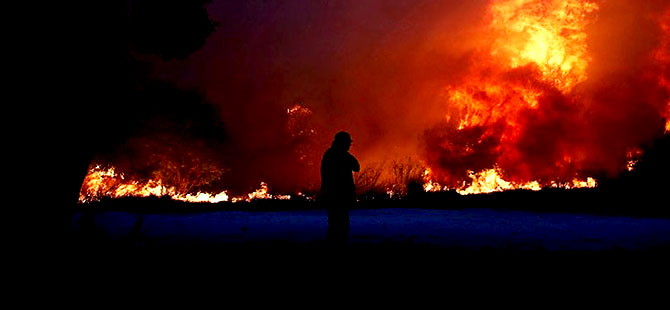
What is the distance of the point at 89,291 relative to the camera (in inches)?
126

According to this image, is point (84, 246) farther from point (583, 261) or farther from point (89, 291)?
point (583, 261)

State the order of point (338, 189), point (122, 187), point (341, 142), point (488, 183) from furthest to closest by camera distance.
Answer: point (122, 187) → point (488, 183) → point (341, 142) → point (338, 189)

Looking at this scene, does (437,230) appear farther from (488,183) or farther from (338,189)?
(488,183)

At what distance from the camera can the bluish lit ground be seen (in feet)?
23.8

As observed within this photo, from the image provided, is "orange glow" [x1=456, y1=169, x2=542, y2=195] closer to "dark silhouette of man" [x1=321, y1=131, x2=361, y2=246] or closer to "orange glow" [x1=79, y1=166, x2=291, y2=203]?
"orange glow" [x1=79, y1=166, x2=291, y2=203]

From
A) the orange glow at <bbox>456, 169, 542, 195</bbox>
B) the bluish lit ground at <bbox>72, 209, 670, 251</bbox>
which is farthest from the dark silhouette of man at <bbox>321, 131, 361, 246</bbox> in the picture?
the orange glow at <bbox>456, 169, 542, 195</bbox>

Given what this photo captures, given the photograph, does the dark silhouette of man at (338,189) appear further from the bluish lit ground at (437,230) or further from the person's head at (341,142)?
the bluish lit ground at (437,230)

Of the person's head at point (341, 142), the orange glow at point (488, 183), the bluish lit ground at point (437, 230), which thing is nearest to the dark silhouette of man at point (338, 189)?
the person's head at point (341, 142)

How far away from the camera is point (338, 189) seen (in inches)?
248

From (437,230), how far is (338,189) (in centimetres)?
350

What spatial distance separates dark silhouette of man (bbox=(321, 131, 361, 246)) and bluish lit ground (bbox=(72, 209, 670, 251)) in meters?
1.35

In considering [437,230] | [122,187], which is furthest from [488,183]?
[122,187]

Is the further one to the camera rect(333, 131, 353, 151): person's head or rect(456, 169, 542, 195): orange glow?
rect(456, 169, 542, 195): orange glow

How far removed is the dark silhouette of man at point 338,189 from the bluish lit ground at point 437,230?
1353 mm
